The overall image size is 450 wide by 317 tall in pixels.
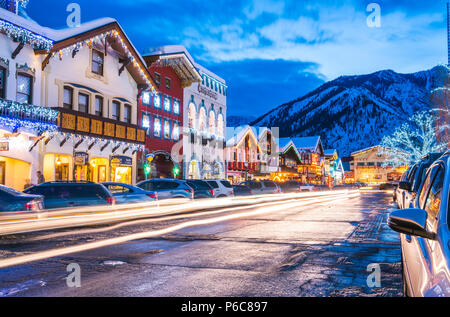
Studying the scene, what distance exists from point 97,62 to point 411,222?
96.4 ft

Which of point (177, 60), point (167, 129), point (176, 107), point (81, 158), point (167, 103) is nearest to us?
point (81, 158)

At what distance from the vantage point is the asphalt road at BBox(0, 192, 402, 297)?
18.8 ft

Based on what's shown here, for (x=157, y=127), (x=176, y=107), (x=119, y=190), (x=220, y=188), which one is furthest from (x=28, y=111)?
(x=176, y=107)

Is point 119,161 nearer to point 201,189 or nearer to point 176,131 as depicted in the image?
point 201,189

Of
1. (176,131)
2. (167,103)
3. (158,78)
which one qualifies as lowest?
(176,131)

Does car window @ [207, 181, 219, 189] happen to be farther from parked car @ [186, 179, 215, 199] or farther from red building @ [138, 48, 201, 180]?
red building @ [138, 48, 201, 180]

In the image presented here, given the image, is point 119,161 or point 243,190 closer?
point 119,161

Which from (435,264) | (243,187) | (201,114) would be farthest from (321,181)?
(435,264)

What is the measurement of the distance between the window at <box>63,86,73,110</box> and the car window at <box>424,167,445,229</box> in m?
25.8

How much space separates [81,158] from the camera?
2770cm

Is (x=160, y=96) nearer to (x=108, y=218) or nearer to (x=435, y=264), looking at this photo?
(x=108, y=218)

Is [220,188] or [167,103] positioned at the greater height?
[167,103]

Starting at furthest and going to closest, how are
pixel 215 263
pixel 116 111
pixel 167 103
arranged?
pixel 167 103, pixel 116 111, pixel 215 263
